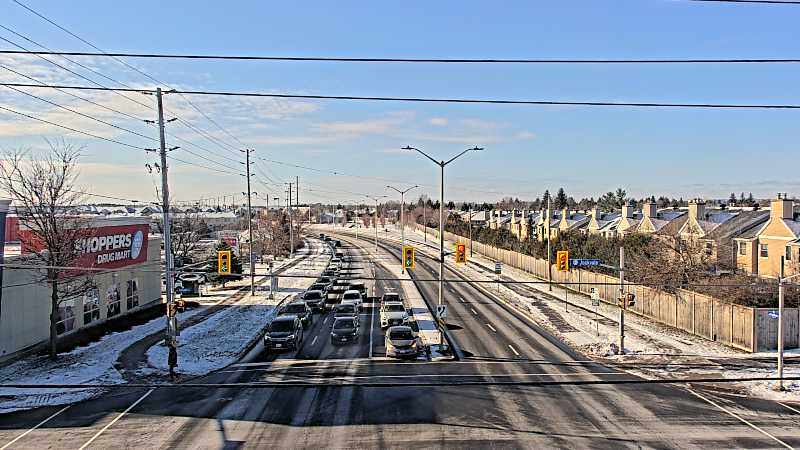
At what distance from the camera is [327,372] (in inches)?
1043

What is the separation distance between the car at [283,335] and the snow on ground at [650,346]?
14.6 meters

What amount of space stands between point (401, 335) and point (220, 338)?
10666mm

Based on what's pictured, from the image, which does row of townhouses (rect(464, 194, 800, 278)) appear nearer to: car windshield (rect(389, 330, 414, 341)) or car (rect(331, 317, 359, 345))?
car (rect(331, 317, 359, 345))

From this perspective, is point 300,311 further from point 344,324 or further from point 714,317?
point 714,317

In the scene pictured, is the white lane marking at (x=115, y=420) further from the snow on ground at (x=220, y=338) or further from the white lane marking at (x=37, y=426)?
the snow on ground at (x=220, y=338)

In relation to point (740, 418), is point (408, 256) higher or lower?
higher

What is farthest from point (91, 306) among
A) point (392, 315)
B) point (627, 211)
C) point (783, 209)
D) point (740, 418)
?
point (627, 211)

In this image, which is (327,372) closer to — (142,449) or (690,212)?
(142,449)

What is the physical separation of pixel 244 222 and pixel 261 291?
105491 millimetres

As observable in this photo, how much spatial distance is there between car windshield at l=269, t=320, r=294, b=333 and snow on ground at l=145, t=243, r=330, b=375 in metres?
1.90

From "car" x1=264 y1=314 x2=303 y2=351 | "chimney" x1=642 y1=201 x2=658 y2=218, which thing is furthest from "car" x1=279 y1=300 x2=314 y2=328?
"chimney" x1=642 y1=201 x2=658 y2=218

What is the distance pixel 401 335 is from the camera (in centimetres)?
3006

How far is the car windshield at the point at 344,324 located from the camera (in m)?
33.4

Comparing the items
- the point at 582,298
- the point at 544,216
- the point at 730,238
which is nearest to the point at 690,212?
the point at 730,238
